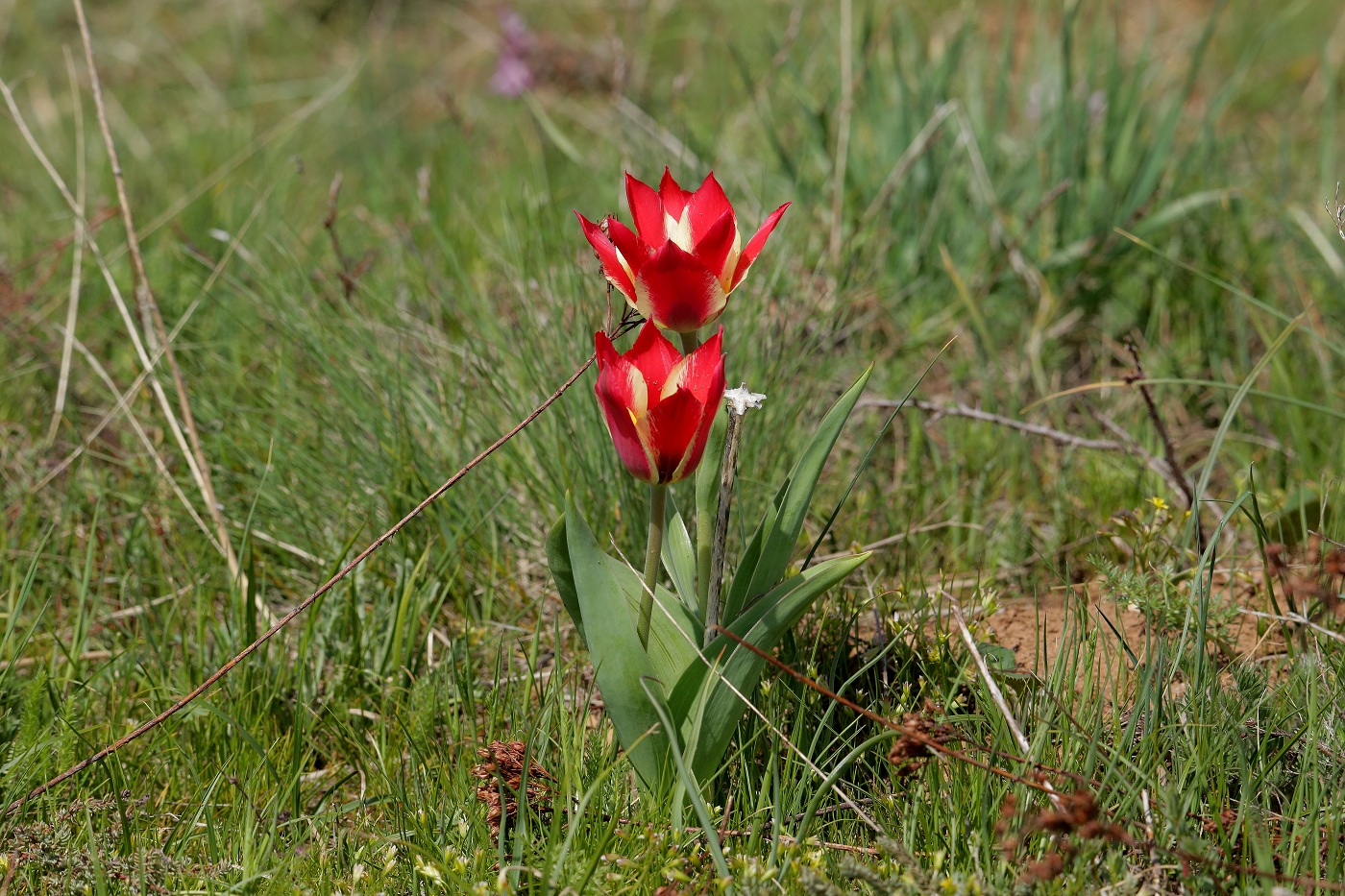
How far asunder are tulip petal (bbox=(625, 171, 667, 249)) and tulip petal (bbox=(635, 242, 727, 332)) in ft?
0.21

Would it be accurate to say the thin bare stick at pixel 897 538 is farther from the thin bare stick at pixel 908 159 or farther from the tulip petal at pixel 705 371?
the thin bare stick at pixel 908 159

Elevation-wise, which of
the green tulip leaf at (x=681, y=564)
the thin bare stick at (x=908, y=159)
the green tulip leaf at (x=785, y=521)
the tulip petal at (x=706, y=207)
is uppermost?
the thin bare stick at (x=908, y=159)

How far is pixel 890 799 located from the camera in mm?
1282

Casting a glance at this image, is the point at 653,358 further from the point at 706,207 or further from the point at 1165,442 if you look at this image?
the point at 1165,442

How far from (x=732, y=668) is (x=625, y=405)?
1.12 ft

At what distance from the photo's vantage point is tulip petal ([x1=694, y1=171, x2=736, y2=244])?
1.20 meters

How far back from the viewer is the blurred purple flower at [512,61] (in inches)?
161

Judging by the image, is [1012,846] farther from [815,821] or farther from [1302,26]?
[1302,26]

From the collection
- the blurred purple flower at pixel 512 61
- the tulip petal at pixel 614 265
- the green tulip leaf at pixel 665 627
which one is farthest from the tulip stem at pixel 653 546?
the blurred purple flower at pixel 512 61

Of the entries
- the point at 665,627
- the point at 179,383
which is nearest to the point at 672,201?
the point at 665,627

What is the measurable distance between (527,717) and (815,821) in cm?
40

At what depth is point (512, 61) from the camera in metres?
4.23

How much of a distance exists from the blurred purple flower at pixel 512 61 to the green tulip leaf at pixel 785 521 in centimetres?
315

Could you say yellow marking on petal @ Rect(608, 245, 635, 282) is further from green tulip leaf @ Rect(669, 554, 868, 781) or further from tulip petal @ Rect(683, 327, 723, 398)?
green tulip leaf @ Rect(669, 554, 868, 781)
